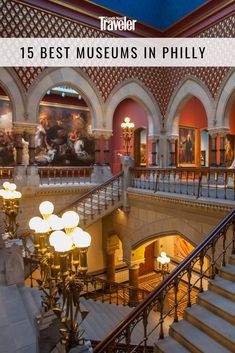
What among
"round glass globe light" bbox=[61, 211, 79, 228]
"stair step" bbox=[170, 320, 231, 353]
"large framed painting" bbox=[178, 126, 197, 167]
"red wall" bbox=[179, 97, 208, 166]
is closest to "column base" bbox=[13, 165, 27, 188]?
"round glass globe light" bbox=[61, 211, 79, 228]

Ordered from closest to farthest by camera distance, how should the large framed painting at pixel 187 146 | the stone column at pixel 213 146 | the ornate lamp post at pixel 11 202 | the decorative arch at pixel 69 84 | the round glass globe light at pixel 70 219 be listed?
the round glass globe light at pixel 70 219 → the ornate lamp post at pixel 11 202 → the decorative arch at pixel 69 84 → the stone column at pixel 213 146 → the large framed painting at pixel 187 146

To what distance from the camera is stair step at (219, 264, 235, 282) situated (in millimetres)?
4096

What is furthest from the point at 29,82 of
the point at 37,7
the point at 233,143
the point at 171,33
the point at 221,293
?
the point at 233,143

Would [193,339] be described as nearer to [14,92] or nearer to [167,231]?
[167,231]

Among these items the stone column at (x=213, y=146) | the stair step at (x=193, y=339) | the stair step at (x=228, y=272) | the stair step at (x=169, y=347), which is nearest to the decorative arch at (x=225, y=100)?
the stone column at (x=213, y=146)

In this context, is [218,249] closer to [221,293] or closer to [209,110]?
[221,293]

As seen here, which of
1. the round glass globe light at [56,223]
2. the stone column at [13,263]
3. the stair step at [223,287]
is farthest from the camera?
the stone column at [13,263]

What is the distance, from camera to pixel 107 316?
7207 mm

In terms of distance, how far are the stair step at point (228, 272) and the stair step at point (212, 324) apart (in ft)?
2.22

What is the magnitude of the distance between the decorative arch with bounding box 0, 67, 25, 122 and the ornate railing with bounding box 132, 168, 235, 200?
187 inches

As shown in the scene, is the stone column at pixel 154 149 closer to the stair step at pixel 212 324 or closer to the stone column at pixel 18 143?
the stone column at pixel 18 143

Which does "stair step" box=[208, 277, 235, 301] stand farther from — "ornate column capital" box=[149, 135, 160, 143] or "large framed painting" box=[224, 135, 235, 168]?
"large framed painting" box=[224, 135, 235, 168]

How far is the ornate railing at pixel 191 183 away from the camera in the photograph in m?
6.12

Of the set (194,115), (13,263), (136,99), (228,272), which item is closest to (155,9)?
(136,99)
